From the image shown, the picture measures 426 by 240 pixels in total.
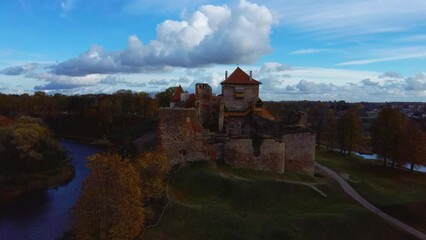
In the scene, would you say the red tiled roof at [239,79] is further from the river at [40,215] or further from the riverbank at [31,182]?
the riverbank at [31,182]

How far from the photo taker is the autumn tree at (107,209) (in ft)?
78.0

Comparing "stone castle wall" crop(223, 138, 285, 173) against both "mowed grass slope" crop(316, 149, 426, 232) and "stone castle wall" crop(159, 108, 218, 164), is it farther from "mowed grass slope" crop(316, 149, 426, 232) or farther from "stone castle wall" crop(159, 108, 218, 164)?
"mowed grass slope" crop(316, 149, 426, 232)

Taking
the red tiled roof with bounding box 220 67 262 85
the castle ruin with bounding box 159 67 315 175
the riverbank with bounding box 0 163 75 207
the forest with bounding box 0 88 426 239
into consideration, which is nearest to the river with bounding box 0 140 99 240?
the riverbank with bounding box 0 163 75 207

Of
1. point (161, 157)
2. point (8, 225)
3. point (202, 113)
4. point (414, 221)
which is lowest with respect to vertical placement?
point (8, 225)

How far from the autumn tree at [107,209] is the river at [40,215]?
202 inches

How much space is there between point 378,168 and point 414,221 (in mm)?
19674

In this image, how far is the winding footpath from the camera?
93.1ft

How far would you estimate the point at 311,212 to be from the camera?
29984 mm

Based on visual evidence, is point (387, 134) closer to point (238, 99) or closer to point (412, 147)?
point (412, 147)

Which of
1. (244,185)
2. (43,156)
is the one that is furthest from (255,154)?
(43,156)

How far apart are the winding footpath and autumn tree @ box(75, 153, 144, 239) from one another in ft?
63.0

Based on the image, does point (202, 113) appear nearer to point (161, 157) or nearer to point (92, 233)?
point (161, 157)

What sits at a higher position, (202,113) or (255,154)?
(202,113)

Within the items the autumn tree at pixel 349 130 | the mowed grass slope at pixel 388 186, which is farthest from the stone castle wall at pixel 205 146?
the autumn tree at pixel 349 130
